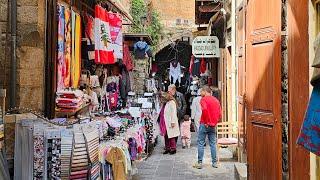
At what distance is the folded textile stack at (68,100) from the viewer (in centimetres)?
619

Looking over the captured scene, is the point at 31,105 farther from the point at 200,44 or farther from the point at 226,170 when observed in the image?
the point at 200,44

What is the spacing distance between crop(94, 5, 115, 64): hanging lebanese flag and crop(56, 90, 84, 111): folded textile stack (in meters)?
1.93

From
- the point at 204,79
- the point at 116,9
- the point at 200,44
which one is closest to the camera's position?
the point at 116,9

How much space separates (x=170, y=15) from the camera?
24.8 m

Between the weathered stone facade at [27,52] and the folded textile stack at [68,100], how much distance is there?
830 mm

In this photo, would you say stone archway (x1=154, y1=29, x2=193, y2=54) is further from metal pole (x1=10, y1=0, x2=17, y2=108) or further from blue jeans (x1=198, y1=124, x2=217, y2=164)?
metal pole (x1=10, y1=0, x2=17, y2=108)

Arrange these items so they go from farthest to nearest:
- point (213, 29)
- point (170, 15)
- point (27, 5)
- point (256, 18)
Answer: point (170, 15) < point (213, 29) < point (256, 18) < point (27, 5)

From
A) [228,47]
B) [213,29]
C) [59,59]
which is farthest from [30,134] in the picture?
[213,29]

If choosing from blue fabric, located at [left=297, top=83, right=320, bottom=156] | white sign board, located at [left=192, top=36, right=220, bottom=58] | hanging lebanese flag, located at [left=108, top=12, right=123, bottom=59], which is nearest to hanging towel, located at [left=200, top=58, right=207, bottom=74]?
white sign board, located at [left=192, top=36, right=220, bottom=58]

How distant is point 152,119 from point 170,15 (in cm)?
1327

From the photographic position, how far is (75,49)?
7.33 m

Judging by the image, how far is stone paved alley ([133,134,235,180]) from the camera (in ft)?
30.8

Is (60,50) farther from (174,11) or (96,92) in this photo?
(174,11)

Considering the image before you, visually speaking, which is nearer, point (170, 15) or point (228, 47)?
point (228, 47)
